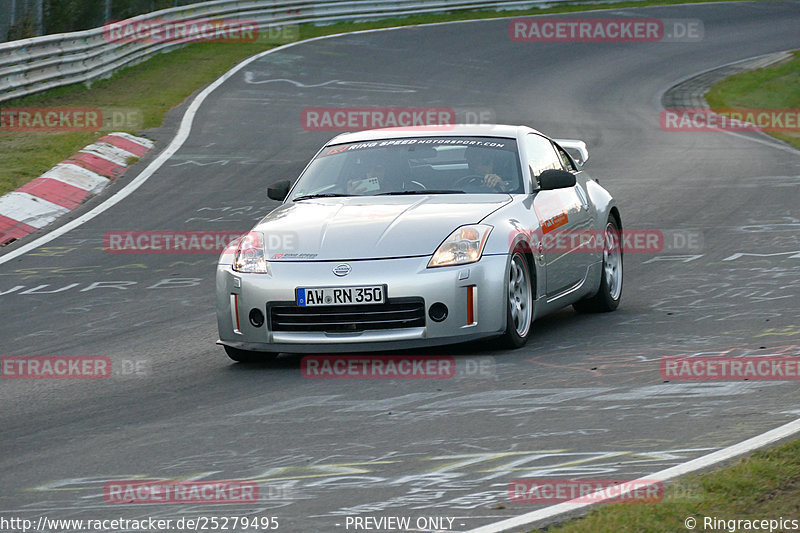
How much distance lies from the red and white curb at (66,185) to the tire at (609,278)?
639 cm

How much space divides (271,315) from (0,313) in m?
3.44

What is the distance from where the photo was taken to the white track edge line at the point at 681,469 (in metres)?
4.57

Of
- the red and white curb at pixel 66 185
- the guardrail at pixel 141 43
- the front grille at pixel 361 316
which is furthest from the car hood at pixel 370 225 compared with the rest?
the guardrail at pixel 141 43

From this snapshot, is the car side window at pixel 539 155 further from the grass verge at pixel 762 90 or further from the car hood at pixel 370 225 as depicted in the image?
the grass verge at pixel 762 90

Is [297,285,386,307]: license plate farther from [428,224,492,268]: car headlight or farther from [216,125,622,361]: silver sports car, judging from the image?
[428,224,492,268]: car headlight

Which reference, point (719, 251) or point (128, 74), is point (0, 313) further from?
point (128, 74)

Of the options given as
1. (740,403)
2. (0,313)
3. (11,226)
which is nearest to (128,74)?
(11,226)

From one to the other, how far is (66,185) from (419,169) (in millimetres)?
7515

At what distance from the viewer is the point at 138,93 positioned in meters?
22.6

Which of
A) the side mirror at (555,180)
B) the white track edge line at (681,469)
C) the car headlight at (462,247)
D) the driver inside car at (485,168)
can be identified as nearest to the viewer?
the white track edge line at (681,469)

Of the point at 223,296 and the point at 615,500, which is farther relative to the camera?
the point at 223,296

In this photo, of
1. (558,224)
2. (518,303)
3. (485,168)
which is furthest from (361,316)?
(558,224)

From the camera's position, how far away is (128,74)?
2459 cm

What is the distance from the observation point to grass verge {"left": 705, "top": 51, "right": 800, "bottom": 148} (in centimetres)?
2380
